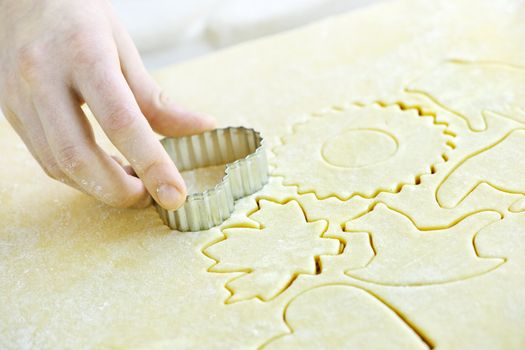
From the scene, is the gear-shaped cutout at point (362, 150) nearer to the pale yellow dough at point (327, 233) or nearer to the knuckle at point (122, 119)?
the pale yellow dough at point (327, 233)

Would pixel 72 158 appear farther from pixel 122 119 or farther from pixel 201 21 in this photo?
pixel 201 21

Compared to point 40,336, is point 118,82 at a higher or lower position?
higher

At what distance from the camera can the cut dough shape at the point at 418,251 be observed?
99 cm

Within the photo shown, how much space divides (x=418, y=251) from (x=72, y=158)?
544 mm

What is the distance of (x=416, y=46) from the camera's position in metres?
1.66

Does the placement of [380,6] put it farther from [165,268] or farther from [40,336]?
[40,336]

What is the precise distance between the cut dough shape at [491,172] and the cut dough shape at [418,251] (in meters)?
0.07

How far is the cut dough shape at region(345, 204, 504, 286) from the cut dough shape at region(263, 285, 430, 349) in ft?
0.16

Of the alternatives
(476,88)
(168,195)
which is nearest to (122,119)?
(168,195)

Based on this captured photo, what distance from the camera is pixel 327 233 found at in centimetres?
111

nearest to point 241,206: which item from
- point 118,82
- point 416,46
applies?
point 118,82

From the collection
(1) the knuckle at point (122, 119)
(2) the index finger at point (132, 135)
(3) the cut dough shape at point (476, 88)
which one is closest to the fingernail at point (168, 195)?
(2) the index finger at point (132, 135)

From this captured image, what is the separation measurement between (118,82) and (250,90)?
1.71 ft

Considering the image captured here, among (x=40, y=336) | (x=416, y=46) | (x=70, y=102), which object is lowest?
(x=40, y=336)
